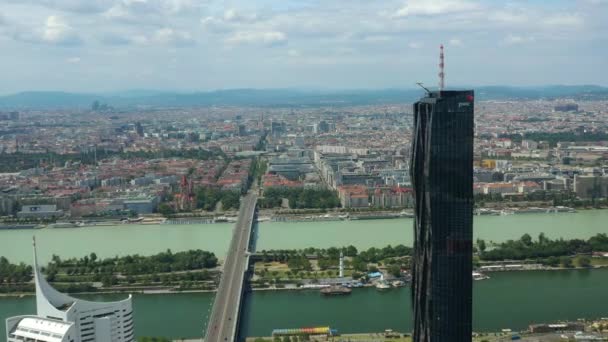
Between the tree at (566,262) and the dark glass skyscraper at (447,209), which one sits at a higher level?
the dark glass skyscraper at (447,209)

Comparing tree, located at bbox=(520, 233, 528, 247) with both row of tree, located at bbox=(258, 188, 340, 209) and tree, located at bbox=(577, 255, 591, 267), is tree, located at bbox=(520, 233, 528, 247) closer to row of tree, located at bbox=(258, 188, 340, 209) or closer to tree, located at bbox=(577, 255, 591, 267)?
tree, located at bbox=(577, 255, 591, 267)

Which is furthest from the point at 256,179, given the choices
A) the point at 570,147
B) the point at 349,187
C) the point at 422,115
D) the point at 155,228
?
the point at 422,115

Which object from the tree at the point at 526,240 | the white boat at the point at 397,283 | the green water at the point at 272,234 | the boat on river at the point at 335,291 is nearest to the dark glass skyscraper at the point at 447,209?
the boat on river at the point at 335,291

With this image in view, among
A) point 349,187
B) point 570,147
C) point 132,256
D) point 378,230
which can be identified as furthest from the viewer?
point 570,147

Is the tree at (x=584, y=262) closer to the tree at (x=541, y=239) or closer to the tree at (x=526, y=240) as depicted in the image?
the tree at (x=541, y=239)

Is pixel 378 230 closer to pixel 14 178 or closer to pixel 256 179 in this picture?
pixel 256 179

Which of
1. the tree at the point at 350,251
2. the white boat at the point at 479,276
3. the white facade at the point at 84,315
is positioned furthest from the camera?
the tree at the point at 350,251

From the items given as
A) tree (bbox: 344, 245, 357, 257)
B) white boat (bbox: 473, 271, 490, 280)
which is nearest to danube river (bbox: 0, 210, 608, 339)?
white boat (bbox: 473, 271, 490, 280)
